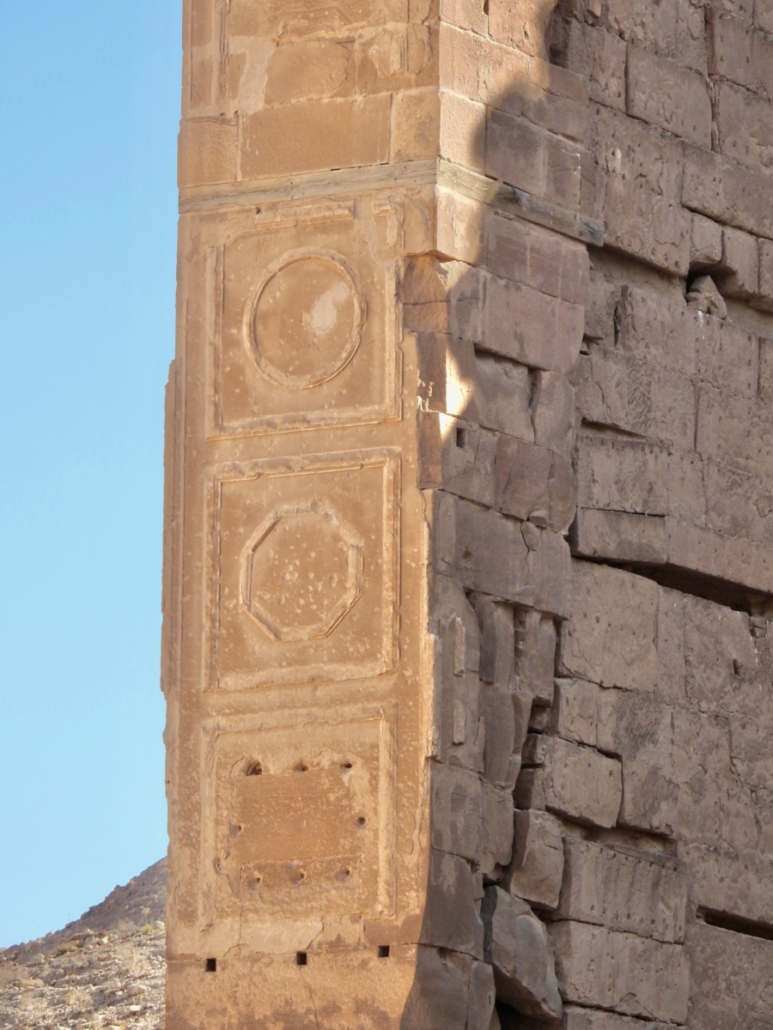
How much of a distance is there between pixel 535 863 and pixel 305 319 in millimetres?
2446

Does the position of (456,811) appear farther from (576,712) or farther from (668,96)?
(668,96)

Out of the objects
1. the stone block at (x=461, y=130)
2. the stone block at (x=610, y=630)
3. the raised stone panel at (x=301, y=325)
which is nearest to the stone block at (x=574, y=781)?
the stone block at (x=610, y=630)

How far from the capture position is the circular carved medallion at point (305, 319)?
10019mm

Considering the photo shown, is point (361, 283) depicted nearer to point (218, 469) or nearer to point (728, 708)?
point (218, 469)

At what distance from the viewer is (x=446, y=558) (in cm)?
972

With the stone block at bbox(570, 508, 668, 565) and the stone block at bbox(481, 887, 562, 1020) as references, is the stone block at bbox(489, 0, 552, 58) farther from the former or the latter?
the stone block at bbox(481, 887, 562, 1020)

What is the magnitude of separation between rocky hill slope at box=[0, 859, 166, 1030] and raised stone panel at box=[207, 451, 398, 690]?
7108 millimetres

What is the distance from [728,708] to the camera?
11055 mm

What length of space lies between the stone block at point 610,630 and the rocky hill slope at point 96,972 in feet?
22.3

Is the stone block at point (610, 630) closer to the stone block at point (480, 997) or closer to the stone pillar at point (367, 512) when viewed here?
the stone pillar at point (367, 512)

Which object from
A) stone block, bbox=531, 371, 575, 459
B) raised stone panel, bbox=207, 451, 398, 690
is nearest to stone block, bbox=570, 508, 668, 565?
stone block, bbox=531, 371, 575, 459

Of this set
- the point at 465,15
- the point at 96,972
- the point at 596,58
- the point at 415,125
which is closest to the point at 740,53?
the point at 596,58

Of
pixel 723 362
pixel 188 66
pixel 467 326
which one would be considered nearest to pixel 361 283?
pixel 467 326

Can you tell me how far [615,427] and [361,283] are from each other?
1509 millimetres
